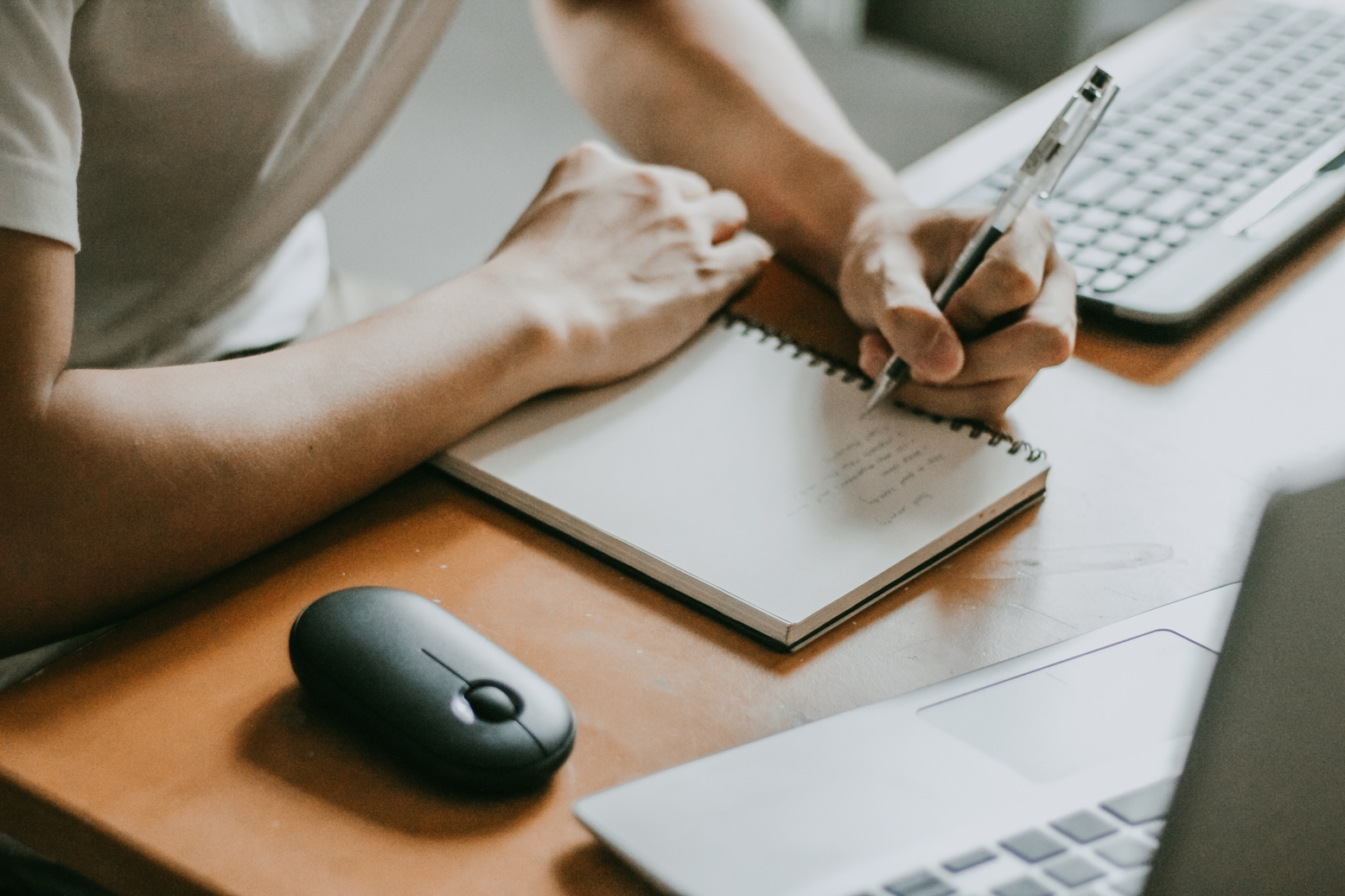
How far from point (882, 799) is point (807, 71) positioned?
700 millimetres

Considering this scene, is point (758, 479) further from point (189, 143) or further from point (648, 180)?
point (189, 143)

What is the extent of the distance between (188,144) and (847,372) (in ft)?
1.40

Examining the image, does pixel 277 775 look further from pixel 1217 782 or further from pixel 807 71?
pixel 807 71

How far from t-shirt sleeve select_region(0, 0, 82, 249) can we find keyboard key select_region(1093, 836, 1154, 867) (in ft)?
1.61

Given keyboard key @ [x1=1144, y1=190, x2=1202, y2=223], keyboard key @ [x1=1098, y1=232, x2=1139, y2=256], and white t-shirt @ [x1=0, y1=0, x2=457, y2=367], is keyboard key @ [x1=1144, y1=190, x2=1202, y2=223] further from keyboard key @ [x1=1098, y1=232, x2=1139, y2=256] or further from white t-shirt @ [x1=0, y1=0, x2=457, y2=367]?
white t-shirt @ [x1=0, y1=0, x2=457, y2=367]

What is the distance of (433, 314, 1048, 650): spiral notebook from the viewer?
0.53 meters

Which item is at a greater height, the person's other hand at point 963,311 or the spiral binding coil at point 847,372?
the person's other hand at point 963,311

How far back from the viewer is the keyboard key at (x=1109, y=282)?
0.74 meters

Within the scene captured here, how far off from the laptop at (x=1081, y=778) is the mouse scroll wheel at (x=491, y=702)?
0.16 ft

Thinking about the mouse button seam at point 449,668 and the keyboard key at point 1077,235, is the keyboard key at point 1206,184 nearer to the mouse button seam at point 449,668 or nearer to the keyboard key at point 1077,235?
the keyboard key at point 1077,235

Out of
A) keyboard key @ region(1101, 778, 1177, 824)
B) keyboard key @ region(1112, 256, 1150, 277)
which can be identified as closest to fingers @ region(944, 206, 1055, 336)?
keyboard key @ region(1112, 256, 1150, 277)

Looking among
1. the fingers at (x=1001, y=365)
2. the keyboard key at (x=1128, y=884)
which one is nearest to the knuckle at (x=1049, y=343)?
the fingers at (x=1001, y=365)

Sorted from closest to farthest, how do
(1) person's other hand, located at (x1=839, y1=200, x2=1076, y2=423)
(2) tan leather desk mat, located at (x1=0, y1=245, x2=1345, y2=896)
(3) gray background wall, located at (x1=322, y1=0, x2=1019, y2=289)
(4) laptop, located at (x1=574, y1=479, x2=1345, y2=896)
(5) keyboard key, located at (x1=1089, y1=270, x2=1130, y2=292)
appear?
(4) laptop, located at (x1=574, y1=479, x2=1345, y2=896) < (2) tan leather desk mat, located at (x1=0, y1=245, x2=1345, y2=896) < (1) person's other hand, located at (x1=839, y1=200, x2=1076, y2=423) < (5) keyboard key, located at (x1=1089, y1=270, x2=1130, y2=292) < (3) gray background wall, located at (x1=322, y1=0, x2=1019, y2=289)

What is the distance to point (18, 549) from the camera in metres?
0.50
